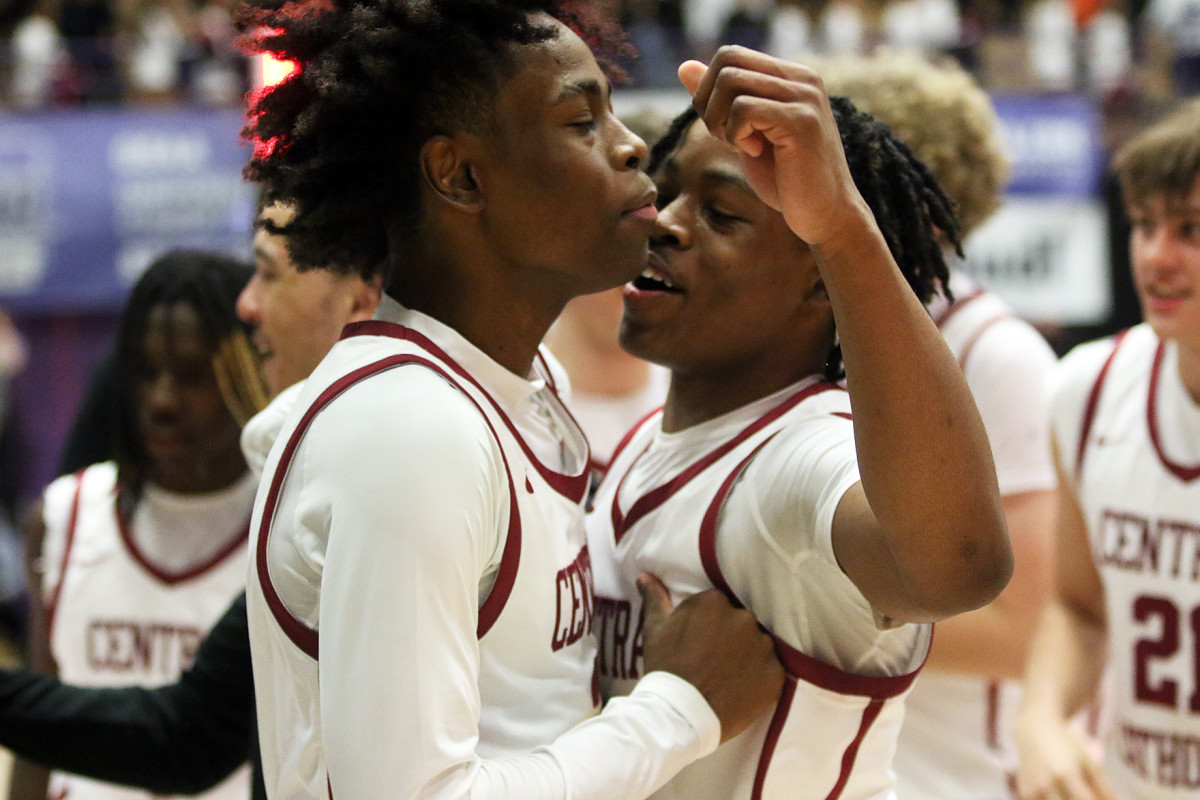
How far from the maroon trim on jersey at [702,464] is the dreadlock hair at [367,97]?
505 mm

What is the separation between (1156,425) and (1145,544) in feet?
0.90

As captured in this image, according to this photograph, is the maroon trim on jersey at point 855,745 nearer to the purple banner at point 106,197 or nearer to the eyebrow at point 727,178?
the eyebrow at point 727,178

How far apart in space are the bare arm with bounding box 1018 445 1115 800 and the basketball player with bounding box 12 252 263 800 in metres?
1.64

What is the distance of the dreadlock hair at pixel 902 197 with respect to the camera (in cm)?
182

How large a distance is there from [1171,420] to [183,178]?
8.96 m

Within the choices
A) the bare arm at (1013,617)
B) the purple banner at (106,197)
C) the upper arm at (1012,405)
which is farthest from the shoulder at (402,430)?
the purple banner at (106,197)

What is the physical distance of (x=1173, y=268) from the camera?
2.76m

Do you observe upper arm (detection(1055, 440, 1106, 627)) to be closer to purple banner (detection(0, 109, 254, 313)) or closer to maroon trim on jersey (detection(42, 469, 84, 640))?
maroon trim on jersey (detection(42, 469, 84, 640))

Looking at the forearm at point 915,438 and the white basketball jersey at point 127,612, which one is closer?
the forearm at point 915,438

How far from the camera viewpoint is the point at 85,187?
1025 centimetres

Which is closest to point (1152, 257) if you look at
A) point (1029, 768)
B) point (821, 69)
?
point (821, 69)

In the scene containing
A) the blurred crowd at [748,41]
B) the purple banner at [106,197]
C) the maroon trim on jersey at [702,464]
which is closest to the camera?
the maroon trim on jersey at [702,464]

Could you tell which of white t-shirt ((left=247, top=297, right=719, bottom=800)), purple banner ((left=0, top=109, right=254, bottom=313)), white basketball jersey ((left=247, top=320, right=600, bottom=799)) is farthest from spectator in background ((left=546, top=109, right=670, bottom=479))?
purple banner ((left=0, top=109, right=254, bottom=313))

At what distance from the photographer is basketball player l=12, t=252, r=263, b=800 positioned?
9.45 feet
